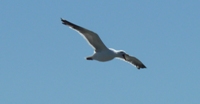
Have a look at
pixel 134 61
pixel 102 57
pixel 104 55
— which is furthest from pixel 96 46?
pixel 134 61

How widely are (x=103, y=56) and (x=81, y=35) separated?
1.76 m

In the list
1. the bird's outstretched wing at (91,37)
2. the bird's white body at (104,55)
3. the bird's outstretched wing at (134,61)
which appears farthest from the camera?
the bird's outstretched wing at (134,61)

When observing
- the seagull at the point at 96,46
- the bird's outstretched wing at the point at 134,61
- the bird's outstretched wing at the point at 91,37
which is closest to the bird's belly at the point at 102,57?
the seagull at the point at 96,46

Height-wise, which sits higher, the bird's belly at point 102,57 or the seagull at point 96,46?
the seagull at point 96,46

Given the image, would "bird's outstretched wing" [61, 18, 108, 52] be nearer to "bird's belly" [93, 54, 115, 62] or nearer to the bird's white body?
the bird's white body

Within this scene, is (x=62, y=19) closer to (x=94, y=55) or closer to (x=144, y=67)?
(x=94, y=55)

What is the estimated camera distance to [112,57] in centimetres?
4581

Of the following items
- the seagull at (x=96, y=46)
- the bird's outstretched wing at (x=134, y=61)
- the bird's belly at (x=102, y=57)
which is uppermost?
the bird's outstretched wing at (x=134, y=61)

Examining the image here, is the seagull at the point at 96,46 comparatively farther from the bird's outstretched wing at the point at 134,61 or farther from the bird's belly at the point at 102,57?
the bird's outstretched wing at the point at 134,61

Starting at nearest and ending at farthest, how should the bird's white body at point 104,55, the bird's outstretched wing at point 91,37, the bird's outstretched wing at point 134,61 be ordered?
the bird's outstretched wing at point 91,37
the bird's white body at point 104,55
the bird's outstretched wing at point 134,61

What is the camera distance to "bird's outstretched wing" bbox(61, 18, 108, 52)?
1778 inches

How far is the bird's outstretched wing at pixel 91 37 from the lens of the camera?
1778 inches

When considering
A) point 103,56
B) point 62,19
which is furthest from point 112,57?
point 62,19

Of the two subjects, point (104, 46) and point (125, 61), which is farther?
point (125, 61)
